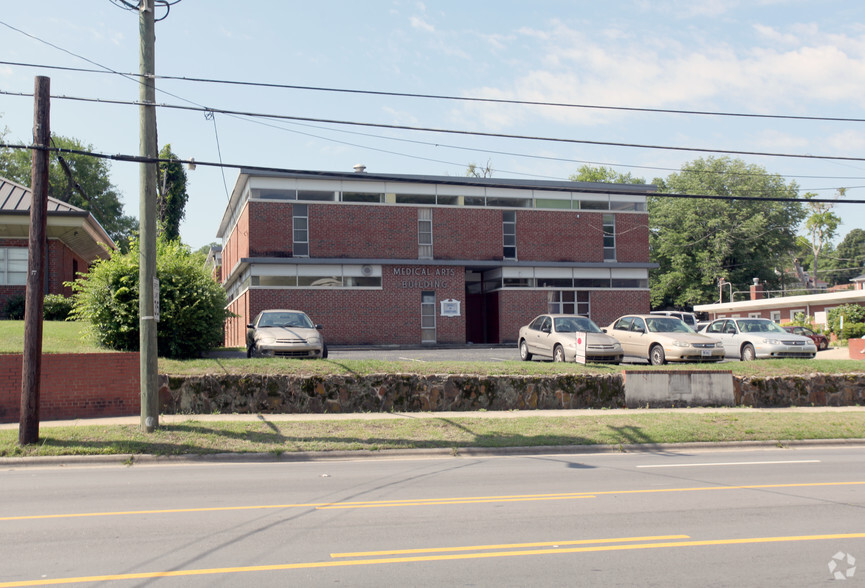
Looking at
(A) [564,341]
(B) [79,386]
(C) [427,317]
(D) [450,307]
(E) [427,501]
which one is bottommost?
(E) [427,501]

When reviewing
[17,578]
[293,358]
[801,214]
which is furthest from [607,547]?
[801,214]

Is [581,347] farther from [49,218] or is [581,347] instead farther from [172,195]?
[172,195]

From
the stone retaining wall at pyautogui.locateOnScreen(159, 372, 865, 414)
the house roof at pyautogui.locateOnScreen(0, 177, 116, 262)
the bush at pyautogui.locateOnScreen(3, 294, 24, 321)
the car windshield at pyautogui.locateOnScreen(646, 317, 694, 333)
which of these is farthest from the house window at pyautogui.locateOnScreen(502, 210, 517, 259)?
the bush at pyautogui.locateOnScreen(3, 294, 24, 321)

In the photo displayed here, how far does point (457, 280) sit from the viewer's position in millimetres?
36219

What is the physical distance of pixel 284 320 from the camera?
65.5 ft

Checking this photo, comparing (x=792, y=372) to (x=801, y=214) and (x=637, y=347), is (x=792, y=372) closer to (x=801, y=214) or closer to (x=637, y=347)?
(x=637, y=347)

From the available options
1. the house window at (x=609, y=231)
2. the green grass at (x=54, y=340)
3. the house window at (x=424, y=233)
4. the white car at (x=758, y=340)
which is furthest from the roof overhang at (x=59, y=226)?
the house window at (x=609, y=231)

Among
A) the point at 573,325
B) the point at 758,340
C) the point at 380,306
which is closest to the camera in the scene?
the point at 573,325

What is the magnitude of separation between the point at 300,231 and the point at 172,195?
1653 centimetres

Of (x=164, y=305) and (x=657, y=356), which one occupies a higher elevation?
(x=164, y=305)

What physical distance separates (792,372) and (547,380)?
6975 millimetres

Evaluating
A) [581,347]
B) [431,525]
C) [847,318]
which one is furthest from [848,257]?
[431,525]

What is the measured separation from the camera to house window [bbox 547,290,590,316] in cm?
3731

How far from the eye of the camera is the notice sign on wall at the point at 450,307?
35781 millimetres
